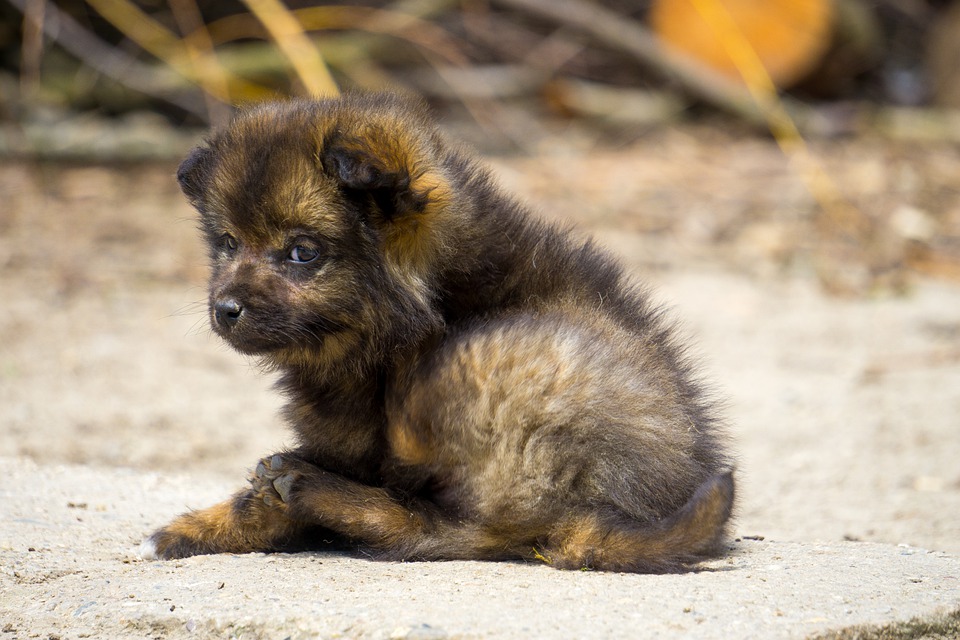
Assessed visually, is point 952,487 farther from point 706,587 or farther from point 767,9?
point 767,9

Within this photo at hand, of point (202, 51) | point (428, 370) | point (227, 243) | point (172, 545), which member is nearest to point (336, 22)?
point (202, 51)

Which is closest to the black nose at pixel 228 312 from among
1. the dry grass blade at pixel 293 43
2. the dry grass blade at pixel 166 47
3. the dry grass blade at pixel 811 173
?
the dry grass blade at pixel 293 43

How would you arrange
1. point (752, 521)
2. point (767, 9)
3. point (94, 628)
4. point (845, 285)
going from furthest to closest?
point (767, 9)
point (845, 285)
point (752, 521)
point (94, 628)

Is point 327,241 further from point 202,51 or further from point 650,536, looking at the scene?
point 202,51

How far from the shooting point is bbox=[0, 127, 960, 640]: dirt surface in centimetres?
335

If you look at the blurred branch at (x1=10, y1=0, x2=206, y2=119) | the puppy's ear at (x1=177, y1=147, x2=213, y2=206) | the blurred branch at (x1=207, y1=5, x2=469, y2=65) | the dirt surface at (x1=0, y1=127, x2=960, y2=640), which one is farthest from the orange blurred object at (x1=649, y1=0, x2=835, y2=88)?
the puppy's ear at (x1=177, y1=147, x2=213, y2=206)

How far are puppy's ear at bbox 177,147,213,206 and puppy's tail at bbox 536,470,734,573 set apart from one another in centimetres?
184

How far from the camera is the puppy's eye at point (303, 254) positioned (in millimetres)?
3814

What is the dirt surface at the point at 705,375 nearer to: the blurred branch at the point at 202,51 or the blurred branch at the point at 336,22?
the blurred branch at the point at 202,51

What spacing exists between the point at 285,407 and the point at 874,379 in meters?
5.41

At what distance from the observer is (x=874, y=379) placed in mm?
8242

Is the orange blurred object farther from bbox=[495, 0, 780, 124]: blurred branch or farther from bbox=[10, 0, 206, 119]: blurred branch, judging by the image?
bbox=[10, 0, 206, 119]: blurred branch

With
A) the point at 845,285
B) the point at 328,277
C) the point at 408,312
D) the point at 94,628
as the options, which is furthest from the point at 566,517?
the point at 845,285

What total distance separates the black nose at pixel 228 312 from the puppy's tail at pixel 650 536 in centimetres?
131
